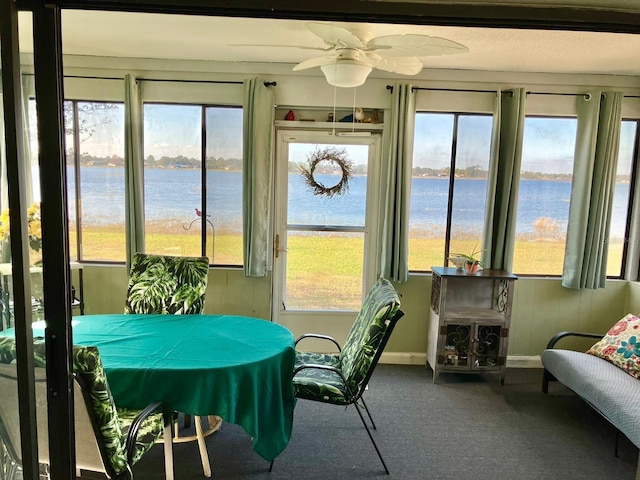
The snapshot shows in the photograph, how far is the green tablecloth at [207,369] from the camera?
7.02 feet

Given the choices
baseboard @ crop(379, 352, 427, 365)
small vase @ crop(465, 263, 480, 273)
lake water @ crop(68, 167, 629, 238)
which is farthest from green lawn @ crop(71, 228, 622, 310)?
baseboard @ crop(379, 352, 427, 365)

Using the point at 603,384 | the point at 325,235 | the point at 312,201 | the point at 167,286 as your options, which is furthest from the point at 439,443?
the point at 312,201

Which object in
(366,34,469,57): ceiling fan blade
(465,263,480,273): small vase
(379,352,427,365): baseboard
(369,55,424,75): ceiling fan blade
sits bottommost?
(379,352,427,365): baseboard

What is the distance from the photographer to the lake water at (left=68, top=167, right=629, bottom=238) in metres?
4.02

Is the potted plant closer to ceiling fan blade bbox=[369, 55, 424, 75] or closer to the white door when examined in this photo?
the white door

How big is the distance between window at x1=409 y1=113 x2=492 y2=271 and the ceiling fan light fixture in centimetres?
164

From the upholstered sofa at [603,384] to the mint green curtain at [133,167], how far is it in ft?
11.5

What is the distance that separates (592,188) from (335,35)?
2.92m

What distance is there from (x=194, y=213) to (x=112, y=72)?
4.47ft

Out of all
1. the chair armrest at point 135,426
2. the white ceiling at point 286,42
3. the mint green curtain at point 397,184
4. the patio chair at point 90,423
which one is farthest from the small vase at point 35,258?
the mint green curtain at point 397,184

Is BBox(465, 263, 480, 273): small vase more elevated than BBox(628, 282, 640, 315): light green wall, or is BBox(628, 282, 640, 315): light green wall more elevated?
BBox(465, 263, 480, 273): small vase

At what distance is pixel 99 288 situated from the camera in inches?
160

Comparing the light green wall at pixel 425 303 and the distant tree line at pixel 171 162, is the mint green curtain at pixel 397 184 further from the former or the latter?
the distant tree line at pixel 171 162

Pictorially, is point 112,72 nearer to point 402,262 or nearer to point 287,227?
point 287,227
